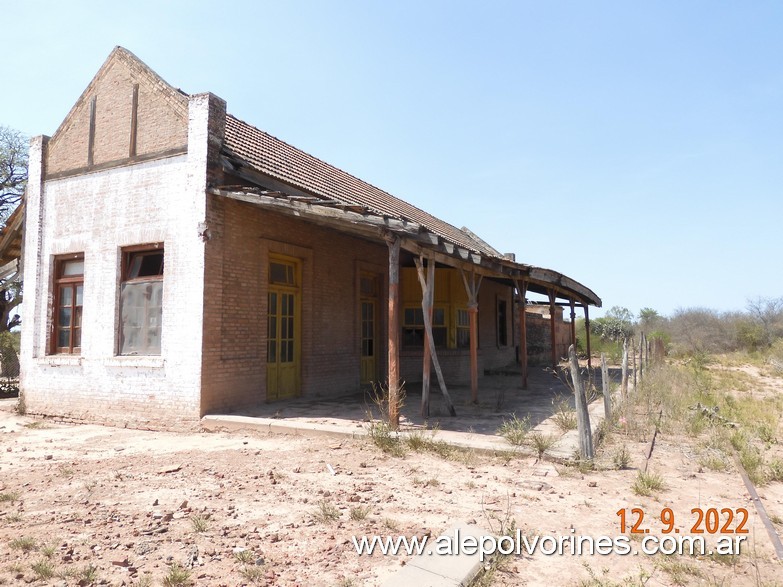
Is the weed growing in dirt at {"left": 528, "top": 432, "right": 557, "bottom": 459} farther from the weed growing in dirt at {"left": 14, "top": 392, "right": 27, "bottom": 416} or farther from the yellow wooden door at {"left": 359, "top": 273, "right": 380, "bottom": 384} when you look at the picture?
the weed growing in dirt at {"left": 14, "top": 392, "right": 27, "bottom": 416}

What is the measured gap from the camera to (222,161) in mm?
8227

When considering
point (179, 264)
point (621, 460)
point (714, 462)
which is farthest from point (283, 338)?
point (714, 462)

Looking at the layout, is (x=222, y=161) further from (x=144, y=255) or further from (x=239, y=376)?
(x=239, y=376)

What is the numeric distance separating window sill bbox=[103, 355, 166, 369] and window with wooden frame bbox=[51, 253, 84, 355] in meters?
1.15

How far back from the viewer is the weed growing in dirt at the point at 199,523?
383 cm

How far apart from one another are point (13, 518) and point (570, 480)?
486 cm

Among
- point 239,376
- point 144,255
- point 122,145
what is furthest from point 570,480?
point 122,145

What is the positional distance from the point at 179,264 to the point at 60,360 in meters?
3.11

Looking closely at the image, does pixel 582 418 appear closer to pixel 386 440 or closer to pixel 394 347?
pixel 386 440

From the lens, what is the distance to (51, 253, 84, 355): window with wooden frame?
9227 mm

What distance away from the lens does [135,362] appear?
324 inches

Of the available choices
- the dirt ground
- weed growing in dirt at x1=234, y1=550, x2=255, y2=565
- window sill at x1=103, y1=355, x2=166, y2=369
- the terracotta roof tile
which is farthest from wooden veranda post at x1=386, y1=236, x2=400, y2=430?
window sill at x1=103, y1=355, x2=166, y2=369

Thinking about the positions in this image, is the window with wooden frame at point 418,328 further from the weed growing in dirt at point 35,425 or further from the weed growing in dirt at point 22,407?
the weed growing in dirt at point 22,407

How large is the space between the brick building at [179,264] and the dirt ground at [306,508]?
1.57 meters
